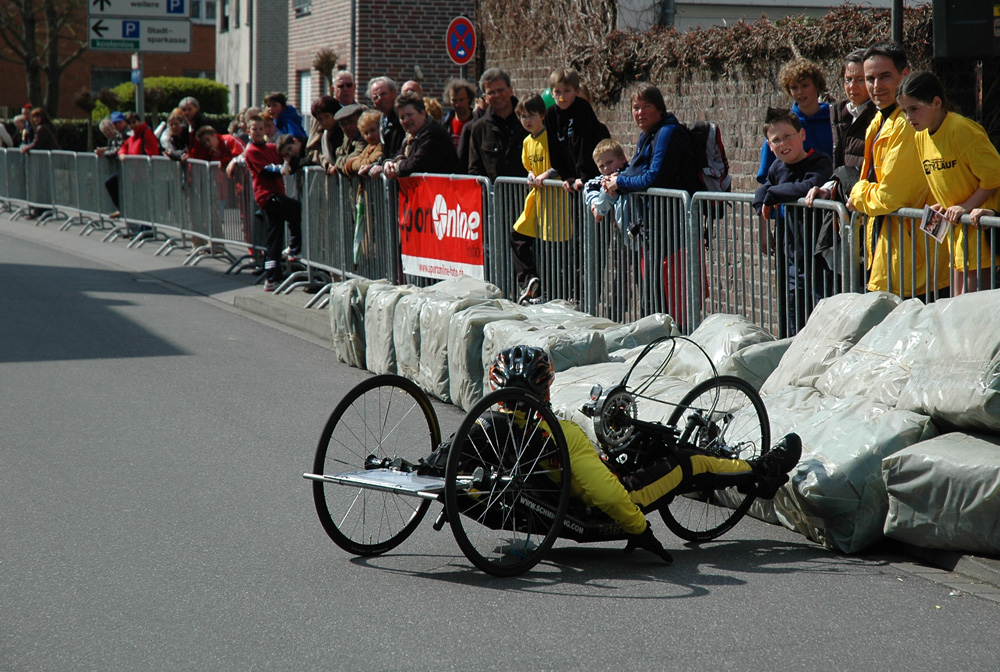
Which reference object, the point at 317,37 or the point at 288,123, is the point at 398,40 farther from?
the point at 288,123

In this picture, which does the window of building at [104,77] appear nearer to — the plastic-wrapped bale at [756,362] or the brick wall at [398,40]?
the brick wall at [398,40]

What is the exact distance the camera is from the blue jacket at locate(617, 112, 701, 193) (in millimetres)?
8898

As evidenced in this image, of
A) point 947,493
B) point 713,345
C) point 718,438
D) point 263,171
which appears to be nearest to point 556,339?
point 713,345

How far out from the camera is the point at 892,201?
272 inches

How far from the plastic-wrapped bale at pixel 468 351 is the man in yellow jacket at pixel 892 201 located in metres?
2.58

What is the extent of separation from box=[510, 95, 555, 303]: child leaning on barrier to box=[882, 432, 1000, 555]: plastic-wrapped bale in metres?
5.07

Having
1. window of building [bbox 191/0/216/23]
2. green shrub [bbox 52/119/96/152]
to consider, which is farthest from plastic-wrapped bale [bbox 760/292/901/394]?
window of building [bbox 191/0/216/23]

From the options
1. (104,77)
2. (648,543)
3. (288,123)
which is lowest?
(648,543)

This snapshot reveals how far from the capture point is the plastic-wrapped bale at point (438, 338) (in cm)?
894

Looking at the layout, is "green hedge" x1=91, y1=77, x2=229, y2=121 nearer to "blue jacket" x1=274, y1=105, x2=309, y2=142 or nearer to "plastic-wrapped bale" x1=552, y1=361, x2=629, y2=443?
"blue jacket" x1=274, y1=105, x2=309, y2=142

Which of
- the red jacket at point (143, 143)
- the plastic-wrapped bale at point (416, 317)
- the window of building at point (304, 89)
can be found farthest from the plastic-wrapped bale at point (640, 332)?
the window of building at point (304, 89)

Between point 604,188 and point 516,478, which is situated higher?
point 604,188

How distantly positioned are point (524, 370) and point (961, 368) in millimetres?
1886

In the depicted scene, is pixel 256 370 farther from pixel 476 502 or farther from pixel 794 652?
pixel 794 652
